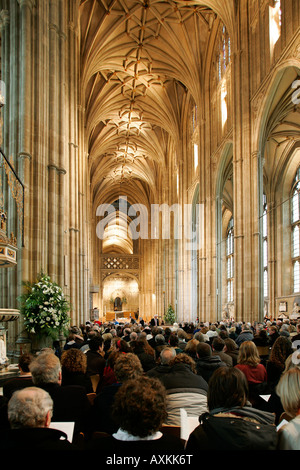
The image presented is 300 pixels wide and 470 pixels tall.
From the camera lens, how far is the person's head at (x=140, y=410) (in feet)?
6.97

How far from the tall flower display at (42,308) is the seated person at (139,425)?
704cm

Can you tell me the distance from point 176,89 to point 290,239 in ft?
40.9

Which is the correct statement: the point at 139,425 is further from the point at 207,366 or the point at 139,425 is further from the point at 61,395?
the point at 207,366

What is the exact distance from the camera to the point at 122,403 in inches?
85.5

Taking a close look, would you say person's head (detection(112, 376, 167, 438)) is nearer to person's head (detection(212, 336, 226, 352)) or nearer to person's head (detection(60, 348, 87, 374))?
person's head (detection(60, 348, 87, 374))

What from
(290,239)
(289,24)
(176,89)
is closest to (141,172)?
(176,89)

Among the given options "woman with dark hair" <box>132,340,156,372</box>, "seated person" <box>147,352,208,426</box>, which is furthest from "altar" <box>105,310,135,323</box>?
"seated person" <box>147,352,208,426</box>

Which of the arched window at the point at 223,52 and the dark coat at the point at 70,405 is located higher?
the arched window at the point at 223,52

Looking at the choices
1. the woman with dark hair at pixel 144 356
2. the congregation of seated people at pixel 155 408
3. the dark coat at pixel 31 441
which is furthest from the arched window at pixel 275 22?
the dark coat at pixel 31 441

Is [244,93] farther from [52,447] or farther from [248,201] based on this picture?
[52,447]

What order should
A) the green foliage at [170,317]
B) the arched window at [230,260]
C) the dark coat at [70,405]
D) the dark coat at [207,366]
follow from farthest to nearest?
1. the arched window at [230,260]
2. the green foliage at [170,317]
3. the dark coat at [207,366]
4. the dark coat at [70,405]

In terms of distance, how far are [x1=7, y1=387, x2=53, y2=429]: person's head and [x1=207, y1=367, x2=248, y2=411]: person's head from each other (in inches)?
39.8

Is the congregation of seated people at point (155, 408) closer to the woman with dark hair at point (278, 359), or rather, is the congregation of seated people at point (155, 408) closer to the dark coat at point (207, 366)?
the woman with dark hair at point (278, 359)

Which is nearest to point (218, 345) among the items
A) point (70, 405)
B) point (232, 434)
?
point (70, 405)
